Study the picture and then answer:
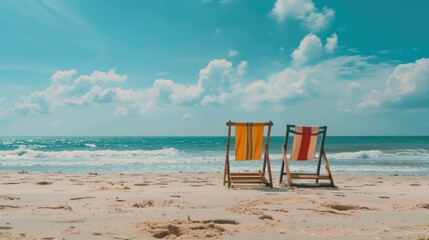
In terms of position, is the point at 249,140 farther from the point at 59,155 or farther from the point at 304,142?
the point at 59,155

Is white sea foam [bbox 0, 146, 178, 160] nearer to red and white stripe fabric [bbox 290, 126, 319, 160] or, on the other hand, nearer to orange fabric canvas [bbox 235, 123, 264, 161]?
orange fabric canvas [bbox 235, 123, 264, 161]

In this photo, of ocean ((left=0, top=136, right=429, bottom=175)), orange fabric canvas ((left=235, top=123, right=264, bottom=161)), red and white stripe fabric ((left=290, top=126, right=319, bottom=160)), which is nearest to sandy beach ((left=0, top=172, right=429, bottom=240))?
orange fabric canvas ((left=235, top=123, right=264, bottom=161))

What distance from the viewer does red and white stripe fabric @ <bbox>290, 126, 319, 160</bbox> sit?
30.4 ft

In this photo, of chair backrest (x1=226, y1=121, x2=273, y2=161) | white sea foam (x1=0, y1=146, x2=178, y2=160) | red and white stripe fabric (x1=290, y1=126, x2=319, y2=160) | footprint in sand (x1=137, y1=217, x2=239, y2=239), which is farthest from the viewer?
white sea foam (x1=0, y1=146, x2=178, y2=160)

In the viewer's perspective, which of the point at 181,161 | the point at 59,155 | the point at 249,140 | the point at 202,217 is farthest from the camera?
the point at 59,155

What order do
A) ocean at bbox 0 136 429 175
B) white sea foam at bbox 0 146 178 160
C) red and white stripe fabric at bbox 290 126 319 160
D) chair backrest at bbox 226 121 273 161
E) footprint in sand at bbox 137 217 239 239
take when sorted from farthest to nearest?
1. white sea foam at bbox 0 146 178 160
2. ocean at bbox 0 136 429 175
3. red and white stripe fabric at bbox 290 126 319 160
4. chair backrest at bbox 226 121 273 161
5. footprint in sand at bbox 137 217 239 239

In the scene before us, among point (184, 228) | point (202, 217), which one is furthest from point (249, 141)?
point (184, 228)

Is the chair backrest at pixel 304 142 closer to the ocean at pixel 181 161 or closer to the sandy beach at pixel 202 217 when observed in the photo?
the sandy beach at pixel 202 217

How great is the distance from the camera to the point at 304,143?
9336 millimetres

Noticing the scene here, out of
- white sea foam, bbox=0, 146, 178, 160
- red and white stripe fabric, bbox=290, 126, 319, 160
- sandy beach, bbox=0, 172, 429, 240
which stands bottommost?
white sea foam, bbox=0, 146, 178, 160

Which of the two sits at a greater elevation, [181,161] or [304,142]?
[304,142]

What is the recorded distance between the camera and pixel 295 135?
30.2 ft

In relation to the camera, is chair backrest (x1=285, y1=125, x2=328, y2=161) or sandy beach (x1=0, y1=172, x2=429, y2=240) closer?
sandy beach (x1=0, y1=172, x2=429, y2=240)

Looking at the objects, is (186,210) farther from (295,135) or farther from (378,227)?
(295,135)
